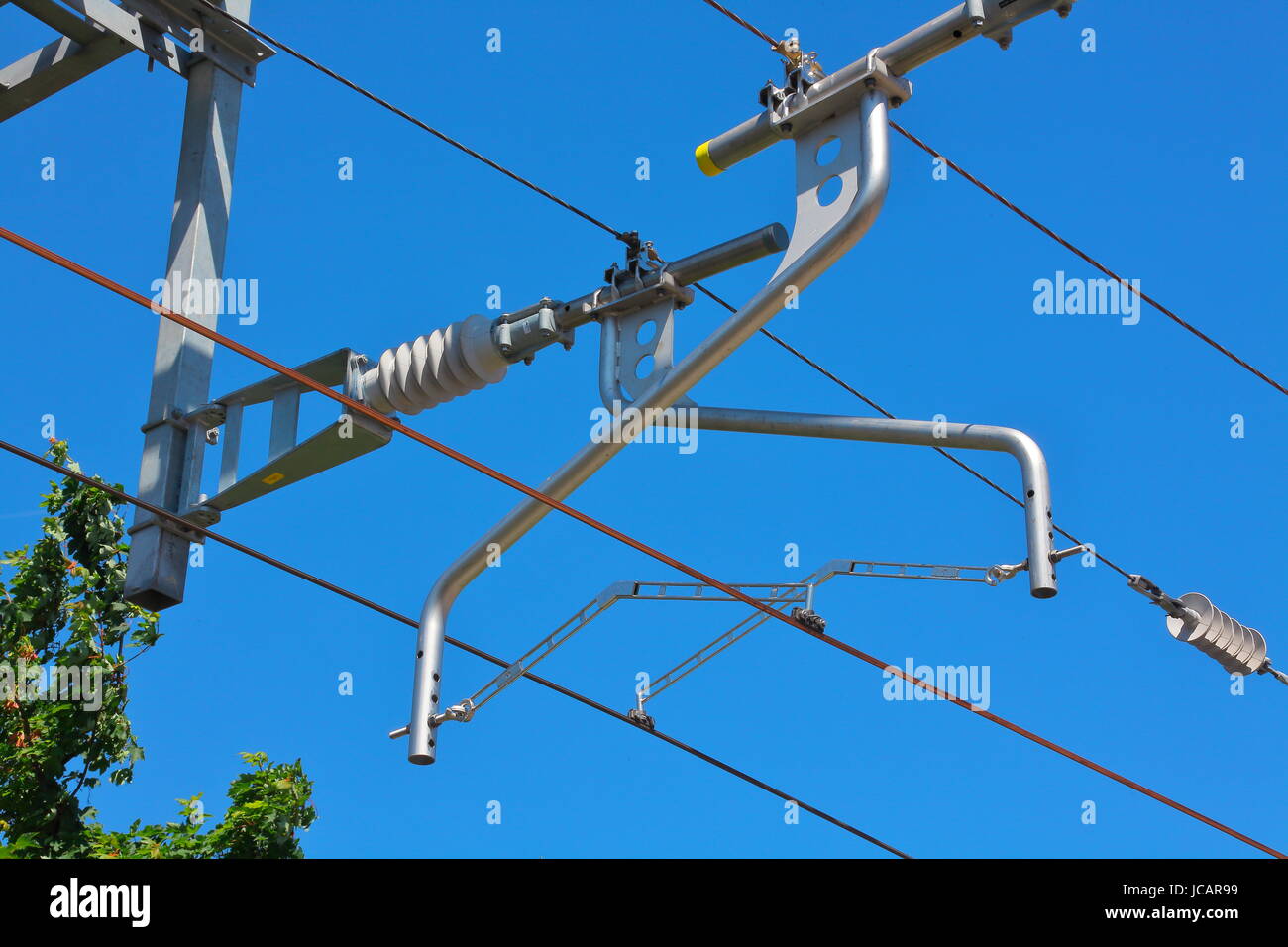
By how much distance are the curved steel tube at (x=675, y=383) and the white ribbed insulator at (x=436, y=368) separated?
0.70m

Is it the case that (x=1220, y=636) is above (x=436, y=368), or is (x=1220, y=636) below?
below

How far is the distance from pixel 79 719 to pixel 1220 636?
1091cm

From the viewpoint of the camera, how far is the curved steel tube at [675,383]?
27.5 feet

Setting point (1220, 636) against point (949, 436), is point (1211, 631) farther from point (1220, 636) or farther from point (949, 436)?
point (949, 436)

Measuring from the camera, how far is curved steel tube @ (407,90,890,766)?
8.39 m

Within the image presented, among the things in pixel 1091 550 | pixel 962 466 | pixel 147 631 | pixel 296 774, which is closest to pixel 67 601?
pixel 147 631

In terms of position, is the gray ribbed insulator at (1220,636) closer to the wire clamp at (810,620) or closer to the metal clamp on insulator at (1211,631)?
the metal clamp on insulator at (1211,631)

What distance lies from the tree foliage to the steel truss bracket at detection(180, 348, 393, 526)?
734 centimetres

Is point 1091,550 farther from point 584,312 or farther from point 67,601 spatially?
point 67,601

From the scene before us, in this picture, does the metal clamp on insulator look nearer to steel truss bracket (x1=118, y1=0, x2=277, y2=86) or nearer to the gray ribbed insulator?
the gray ribbed insulator

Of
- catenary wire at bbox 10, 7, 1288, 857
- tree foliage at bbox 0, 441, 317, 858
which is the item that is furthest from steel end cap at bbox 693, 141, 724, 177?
tree foliage at bbox 0, 441, 317, 858

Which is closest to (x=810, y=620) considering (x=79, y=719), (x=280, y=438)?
(x=280, y=438)

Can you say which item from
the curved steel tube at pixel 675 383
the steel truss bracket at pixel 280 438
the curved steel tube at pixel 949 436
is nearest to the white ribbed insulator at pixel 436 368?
the steel truss bracket at pixel 280 438

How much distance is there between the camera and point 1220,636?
1067 centimetres
